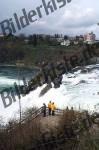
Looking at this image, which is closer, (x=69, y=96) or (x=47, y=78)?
(x=69, y=96)

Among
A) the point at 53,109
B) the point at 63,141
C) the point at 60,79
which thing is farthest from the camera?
the point at 60,79

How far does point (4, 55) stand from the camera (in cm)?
9644

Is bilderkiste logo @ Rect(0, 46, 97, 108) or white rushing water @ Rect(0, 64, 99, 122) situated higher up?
bilderkiste logo @ Rect(0, 46, 97, 108)

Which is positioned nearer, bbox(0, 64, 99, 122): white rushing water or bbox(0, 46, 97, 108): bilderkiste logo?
bbox(0, 64, 99, 122): white rushing water

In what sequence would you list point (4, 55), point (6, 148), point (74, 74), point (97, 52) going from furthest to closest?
point (4, 55) → point (97, 52) → point (74, 74) → point (6, 148)

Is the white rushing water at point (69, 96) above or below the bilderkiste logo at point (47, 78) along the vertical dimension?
below

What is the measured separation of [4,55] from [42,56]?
432 inches

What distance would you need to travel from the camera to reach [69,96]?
2798 centimetres

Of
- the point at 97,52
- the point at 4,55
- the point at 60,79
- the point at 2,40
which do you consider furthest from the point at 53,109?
the point at 4,55

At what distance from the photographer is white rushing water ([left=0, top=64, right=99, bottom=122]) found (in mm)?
26328

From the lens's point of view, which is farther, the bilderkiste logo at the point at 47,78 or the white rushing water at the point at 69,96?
the bilderkiste logo at the point at 47,78

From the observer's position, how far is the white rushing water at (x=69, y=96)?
26.3 meters

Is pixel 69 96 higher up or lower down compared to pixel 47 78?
lower down

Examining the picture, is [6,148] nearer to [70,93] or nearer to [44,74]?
[70,93]
